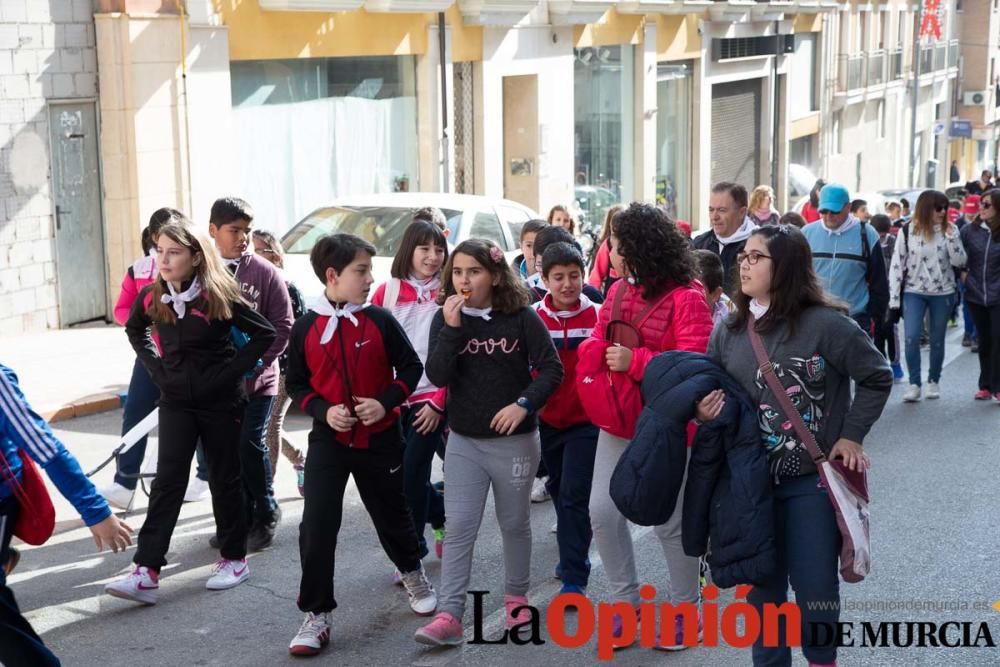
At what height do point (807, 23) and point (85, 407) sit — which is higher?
point (807, 23)

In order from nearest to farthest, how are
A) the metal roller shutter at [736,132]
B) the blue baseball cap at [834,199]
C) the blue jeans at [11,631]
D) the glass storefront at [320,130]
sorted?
the blue jeans at [11,631] → the blue baseball cap at [834,199] → the glass storefront at [320,130] → the metal roller shutter at [736,132]

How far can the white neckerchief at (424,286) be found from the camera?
678 centimetres

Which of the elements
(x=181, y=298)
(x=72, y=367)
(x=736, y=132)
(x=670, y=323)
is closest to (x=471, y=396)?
(x=670, y=323)

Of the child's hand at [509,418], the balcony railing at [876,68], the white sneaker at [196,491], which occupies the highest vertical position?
the balcony railing at [876,68]

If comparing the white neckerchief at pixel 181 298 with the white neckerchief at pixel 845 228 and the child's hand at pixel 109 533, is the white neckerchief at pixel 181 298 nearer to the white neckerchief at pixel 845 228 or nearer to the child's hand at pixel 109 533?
the child's hand at pixel 109 533

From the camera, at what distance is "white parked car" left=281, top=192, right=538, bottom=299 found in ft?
40.4

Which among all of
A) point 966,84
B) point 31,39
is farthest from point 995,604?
point 966,84

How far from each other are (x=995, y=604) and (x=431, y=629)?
8.77ft

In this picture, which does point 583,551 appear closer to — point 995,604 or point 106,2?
point 995,604

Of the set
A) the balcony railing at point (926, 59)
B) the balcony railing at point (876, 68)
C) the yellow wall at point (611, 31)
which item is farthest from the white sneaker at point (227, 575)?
the balcony railing at point (926, 59)

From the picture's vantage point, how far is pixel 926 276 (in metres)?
11.5

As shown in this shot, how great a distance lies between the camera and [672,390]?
4.79 metres

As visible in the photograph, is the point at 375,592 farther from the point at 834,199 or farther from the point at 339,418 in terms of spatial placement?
the point at 834,199

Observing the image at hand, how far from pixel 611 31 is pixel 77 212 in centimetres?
1390
